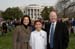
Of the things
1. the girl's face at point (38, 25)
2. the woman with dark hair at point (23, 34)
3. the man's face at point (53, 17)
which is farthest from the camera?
the woman with dark hair at point (23, 34)

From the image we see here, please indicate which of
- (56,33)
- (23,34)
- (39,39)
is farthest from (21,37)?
(56,33)

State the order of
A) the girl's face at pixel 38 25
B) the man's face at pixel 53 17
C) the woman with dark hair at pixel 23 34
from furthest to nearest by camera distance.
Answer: the woman with dark hair at pixel 23 34 < the girl's face at pixel 38 25 < the man's face at pixel 53 17

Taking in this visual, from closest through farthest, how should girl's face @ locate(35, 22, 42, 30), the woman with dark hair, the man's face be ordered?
1. the man's face
2. girl's face @ locate(35, 22, 42, 30)
3. the woman with dark hair

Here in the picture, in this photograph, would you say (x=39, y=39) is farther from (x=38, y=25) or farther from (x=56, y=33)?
(x=56, y=33)

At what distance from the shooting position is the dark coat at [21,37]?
745 cm

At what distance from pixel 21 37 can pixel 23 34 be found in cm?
10

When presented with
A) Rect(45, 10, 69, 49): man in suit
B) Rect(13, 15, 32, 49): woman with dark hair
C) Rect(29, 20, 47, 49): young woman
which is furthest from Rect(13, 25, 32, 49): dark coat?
Rect(45, 10, 69, 49): man in suit

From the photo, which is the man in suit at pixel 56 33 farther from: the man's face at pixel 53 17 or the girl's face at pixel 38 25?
Result: the girl's face at pixel 38 25

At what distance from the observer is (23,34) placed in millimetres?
7469

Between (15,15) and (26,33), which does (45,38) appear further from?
(15,15)

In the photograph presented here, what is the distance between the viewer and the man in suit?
714cm

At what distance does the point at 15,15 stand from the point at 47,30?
101394mm

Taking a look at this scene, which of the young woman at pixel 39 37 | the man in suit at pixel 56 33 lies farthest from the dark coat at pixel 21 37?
the man in suit at pixel 56 33

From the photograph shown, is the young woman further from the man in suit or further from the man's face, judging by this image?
the man's face
